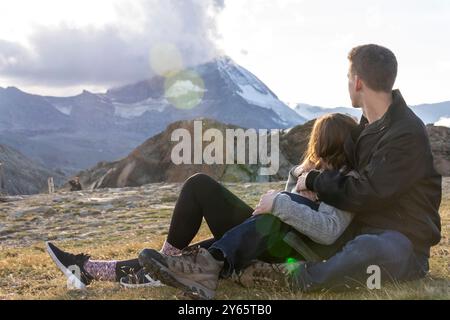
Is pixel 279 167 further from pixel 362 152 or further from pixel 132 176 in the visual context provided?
pixel 362 152

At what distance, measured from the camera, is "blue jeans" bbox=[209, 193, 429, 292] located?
721 cm

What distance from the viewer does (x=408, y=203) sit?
24.0 feet

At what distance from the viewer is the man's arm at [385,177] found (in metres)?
6.99

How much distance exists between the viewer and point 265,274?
7598mm

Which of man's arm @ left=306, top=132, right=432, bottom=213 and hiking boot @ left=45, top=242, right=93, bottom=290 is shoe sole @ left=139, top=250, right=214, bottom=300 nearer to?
man's arm @ left=306, top=132, right=432, bottom=213

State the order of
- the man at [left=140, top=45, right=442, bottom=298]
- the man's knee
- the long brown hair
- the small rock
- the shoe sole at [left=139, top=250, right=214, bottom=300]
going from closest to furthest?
the shoe sole at [left=139, top=250, right=214, bottom=300] < the man at [left=140, top=45, right=442, bottom=298] < the man's knee < the long brown hair < the small rock

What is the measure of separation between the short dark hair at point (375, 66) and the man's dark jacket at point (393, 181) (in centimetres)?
27

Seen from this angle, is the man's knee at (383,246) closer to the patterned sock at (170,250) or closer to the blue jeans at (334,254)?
the blue jeans at (334,254)

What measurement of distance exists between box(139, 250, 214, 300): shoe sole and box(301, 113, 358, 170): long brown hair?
7.65 ft

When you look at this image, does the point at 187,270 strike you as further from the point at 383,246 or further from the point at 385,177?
the point at 385,177

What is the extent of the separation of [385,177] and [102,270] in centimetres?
441

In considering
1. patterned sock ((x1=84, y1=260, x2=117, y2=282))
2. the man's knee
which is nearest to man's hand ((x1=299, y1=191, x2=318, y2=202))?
the man's knee
